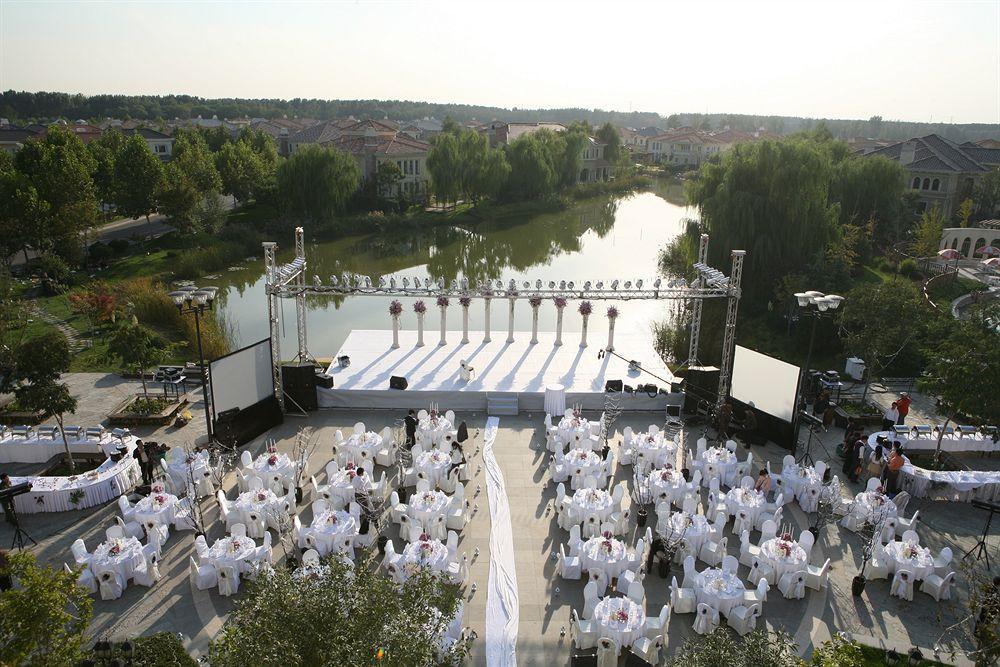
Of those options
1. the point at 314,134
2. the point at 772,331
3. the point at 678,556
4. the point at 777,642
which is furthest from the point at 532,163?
the point at 777,642

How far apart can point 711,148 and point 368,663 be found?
3590 inches

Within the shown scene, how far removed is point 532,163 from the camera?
52.0m

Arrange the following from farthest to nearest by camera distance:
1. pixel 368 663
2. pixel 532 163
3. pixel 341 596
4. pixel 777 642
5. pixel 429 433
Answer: pixel 532 163 < pixel 429 433 < pixel 777 642 < pixel 341 596 < pixel 368 663

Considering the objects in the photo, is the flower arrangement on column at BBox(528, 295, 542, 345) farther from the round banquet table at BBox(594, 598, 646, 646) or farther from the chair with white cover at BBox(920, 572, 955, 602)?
the chair with white cover at BBox(920, 572, 955, 602)

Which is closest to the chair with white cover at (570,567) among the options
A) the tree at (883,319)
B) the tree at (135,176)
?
the tree at (883,319)

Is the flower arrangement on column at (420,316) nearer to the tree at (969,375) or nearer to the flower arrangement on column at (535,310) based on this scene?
the flower arrangement on column at (535,310)

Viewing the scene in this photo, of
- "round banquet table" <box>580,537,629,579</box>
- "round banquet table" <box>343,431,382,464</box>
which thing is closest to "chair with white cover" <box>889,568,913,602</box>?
"round banquet table" <box>580,537,629,579</box>

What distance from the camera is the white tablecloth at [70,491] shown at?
12.6 m

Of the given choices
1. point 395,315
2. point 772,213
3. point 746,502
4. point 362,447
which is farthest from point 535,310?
point 772,213

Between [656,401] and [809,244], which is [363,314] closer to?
[656,401]

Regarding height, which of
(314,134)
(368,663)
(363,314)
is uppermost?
(314,134)

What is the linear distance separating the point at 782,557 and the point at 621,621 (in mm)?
3287

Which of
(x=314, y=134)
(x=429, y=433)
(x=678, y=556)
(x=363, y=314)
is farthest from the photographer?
(x=314, y=134)

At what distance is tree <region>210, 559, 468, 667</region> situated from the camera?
5215mm
